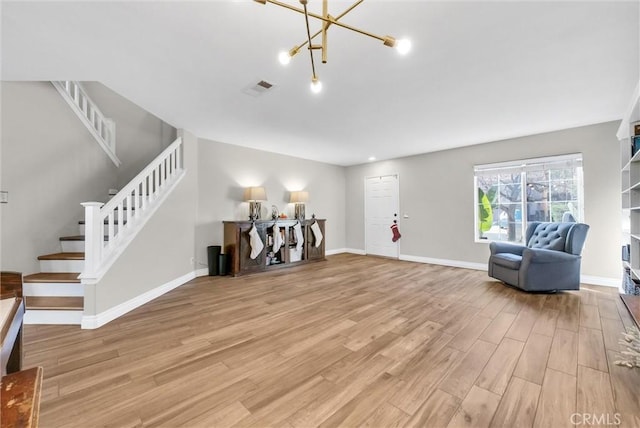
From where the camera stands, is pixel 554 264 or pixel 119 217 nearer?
pixel 119 217

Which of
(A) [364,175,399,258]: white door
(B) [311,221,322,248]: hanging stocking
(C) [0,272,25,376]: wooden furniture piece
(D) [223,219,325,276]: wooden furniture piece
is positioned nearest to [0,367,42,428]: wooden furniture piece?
(C) [0,272,25,376]: wooden furniture piece

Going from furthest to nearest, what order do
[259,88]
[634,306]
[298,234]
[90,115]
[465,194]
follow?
[298,234] → [465,194] → [90,115] → [259,88] → [634,306]

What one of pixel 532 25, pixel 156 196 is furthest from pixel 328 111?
pixel 156 196

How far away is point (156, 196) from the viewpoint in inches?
133

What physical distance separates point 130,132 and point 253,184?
2.35 meters

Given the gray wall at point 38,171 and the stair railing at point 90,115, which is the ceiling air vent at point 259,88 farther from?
the gray wall at point 38,171

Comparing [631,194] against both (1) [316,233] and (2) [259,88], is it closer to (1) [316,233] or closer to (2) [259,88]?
(2) [259,88]

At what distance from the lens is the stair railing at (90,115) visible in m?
3.30

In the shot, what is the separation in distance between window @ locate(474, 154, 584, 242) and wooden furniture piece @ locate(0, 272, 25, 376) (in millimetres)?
5583

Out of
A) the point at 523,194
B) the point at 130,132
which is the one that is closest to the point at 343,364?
the point at 523,194

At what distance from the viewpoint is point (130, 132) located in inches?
181

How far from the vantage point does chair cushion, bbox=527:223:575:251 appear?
136 inches

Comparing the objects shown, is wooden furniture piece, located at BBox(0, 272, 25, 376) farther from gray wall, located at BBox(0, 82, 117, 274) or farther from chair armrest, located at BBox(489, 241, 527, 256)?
chair armrest, located at BBox(489, 241, 527, 256)

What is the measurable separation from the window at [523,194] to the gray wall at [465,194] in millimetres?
130
